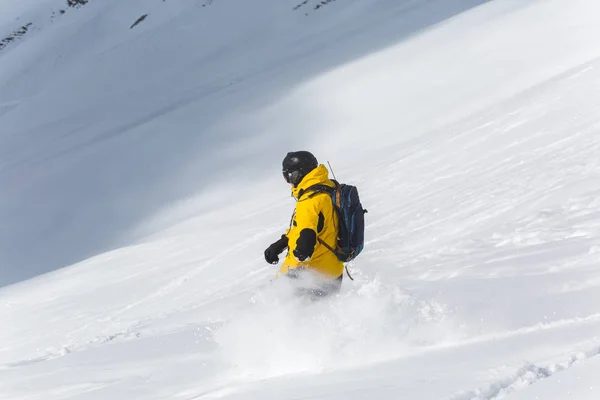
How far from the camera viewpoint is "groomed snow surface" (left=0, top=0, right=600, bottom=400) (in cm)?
444

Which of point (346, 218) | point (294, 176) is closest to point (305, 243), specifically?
point (346, 218)

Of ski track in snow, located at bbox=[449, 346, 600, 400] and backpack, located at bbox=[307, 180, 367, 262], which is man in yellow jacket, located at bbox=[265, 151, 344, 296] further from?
ski track in snow, located at bbox=[449, 346, 600, 400]

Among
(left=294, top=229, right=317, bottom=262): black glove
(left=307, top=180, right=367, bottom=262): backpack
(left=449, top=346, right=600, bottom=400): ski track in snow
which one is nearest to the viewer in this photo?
(left=449, top=346, right=600, bottom=400): ski track in snow

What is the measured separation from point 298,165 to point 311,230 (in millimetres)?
531

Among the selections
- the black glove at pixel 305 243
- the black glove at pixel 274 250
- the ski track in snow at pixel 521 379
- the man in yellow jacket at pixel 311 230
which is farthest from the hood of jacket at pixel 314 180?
the ski track in snow at pixel 521 379

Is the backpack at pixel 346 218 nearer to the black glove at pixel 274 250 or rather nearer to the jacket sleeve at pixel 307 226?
the jacket sleeve at pixel 307 226

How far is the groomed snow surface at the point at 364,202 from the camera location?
4441 millimetres

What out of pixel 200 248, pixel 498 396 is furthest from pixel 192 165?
pixel 498 396

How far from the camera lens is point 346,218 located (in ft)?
16.3

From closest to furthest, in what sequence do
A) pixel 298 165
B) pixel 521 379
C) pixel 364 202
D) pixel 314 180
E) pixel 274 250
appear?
pixel 521 379
pixel 314 180
pixel 298 165
pixel 274 250
pixel 364 202

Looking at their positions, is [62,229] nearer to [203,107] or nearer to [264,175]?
[264,175]

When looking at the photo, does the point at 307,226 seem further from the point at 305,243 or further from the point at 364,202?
the point at 364,202

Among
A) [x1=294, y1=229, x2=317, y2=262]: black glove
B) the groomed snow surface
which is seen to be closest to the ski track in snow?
the groomed snow surface

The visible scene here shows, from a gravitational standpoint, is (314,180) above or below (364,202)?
above
